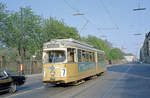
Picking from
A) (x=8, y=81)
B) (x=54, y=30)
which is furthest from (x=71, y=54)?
(x=54, y=30)

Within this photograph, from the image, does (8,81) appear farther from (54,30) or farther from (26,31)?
(54,30)

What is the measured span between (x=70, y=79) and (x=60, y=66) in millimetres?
1163

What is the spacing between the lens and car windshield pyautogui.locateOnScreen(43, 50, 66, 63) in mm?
14039

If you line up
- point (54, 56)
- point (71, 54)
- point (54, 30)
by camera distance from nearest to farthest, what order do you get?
point (54, 56)
point (71, 54)
point (54, 30)

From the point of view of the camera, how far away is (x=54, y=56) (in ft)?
46.9

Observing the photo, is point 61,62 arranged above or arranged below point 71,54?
below

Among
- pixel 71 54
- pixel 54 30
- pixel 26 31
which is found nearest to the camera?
pixel 71 54

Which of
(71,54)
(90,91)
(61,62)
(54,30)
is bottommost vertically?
(90,91)

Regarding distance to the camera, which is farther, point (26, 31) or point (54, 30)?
point (54, 30)

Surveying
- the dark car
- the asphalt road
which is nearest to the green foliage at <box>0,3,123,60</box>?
the asphalt road

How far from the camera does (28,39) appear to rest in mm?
36000

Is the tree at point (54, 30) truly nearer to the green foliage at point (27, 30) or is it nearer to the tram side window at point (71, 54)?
the green foliage at point (27, 30)

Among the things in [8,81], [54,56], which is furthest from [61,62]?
[8,81]

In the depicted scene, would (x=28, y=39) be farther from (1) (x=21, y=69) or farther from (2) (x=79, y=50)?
(2) (x=79, y=50)
